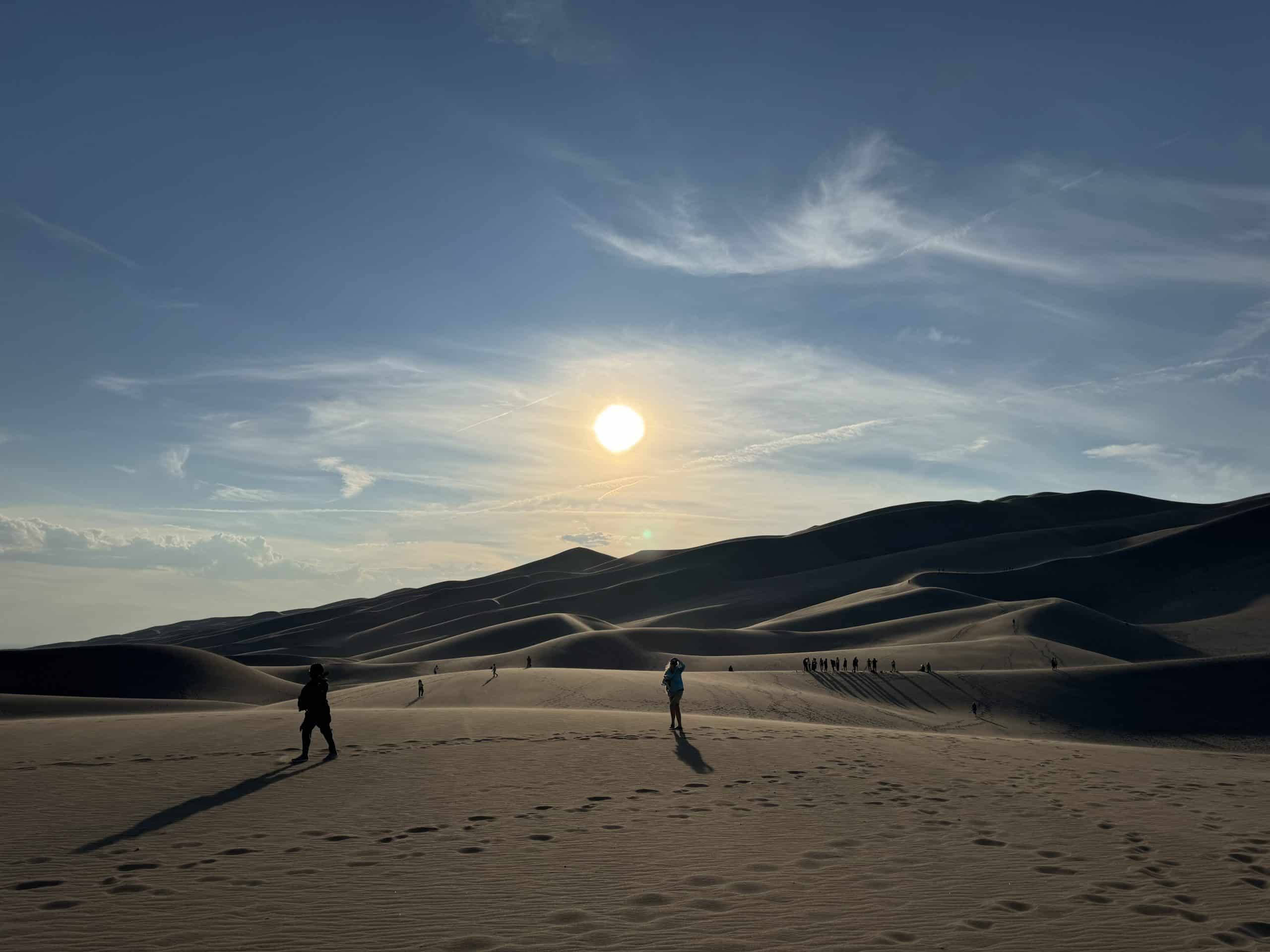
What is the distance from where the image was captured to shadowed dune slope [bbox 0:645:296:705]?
53.2m

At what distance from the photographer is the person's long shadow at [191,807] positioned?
28.5 ft

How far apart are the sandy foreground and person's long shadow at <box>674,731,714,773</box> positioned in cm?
12

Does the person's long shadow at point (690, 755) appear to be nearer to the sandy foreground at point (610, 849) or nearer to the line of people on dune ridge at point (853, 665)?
the sandy foreground at point (610, 849)

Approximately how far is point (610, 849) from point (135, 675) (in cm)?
5743

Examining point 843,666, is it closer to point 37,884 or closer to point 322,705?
point 322,705

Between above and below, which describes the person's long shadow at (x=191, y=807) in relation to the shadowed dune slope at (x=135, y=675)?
below

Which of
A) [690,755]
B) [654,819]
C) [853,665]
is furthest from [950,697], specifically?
[654,819]

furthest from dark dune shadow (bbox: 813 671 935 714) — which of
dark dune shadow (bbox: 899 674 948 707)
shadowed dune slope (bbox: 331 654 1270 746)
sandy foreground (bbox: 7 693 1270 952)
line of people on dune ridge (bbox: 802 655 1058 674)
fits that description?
sandy foreground (bbox: 7 693 1270 952)

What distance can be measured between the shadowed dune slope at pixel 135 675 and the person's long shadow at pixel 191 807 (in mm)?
43506

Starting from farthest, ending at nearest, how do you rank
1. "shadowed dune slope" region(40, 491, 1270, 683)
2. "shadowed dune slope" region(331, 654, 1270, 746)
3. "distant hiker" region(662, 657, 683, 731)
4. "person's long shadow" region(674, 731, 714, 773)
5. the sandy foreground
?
"shadowed dune slope" region(40, 491, 1270, 683), "shadowed dune slope" region(331, 654, 1270, 746), "distant hiker" region(662, 657, 683, 731), "person's long shadow" region(674, 731, 714, 773), the sandy foreground

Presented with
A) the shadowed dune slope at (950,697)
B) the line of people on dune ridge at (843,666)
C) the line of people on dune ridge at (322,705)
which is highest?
the line of people on dune ridge at (322,705)

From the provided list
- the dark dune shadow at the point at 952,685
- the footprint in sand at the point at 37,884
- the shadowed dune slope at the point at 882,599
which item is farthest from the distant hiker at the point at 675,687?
the shadowed dune slope at the point at 882,599

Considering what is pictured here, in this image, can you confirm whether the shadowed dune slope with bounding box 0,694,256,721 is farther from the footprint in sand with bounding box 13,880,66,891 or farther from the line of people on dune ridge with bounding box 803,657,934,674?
the footprint in sand with bounding box 13,880,66,891

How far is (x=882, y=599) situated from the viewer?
93.3 metres
